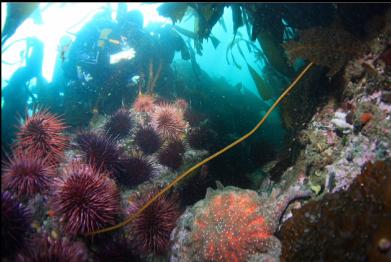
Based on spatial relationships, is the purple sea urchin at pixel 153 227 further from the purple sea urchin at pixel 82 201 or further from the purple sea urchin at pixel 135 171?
the purple sea urchin at pixel 135 171

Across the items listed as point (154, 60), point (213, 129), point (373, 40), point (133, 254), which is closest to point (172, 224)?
point (133, 254)

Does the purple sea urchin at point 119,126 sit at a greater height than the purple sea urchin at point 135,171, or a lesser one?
greater

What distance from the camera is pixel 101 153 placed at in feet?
15.0

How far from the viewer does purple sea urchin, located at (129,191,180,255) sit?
3.91 m

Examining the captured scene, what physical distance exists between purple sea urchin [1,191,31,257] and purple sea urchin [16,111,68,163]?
1.06 m

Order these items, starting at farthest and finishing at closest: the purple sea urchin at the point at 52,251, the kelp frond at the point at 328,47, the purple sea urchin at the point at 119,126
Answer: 1. the purple sea urchin at the point at 119,126
2. the kelp frond at the point at 328,47
3. the purple sea urchin at the point at 52,251

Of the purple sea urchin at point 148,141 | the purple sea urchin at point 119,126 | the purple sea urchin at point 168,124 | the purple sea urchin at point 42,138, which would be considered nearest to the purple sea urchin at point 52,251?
the purple sea urchin at point 42,138

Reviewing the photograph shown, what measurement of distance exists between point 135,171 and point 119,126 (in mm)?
1614

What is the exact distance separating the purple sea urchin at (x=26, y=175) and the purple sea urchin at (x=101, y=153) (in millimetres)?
689

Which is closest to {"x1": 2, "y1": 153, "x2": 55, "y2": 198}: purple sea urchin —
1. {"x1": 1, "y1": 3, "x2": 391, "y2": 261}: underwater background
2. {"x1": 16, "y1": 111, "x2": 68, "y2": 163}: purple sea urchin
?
{"x1": 1, "y1": 3, "x2": 391, "y2": 261}: underwater background

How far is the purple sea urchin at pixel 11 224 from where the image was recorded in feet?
9.78

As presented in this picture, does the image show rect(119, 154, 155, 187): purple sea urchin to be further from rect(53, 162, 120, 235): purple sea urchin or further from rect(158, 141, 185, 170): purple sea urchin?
rect(53, 162, 120, 235): purple sea urchin

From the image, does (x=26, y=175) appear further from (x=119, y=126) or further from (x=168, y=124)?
(x=168, y=124)

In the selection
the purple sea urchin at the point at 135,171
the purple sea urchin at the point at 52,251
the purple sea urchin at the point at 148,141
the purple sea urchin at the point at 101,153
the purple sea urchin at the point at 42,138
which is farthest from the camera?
the purple sea urchin at the point at 148,141
